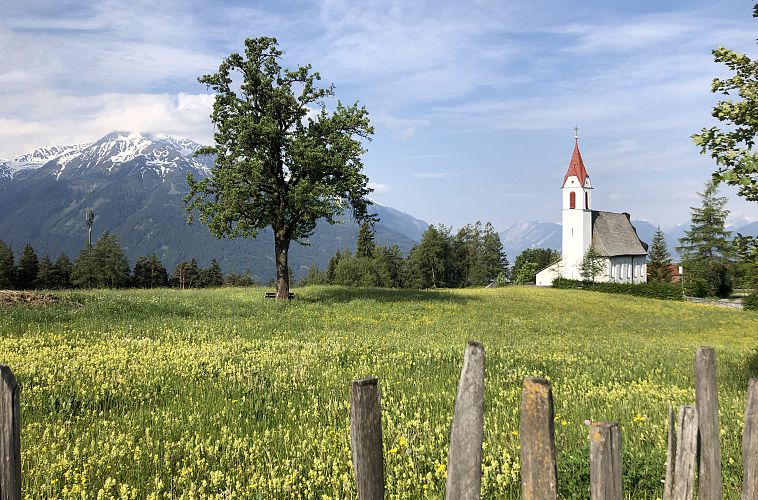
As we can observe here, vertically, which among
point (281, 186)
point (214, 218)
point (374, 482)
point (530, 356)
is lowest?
point (530, 356)

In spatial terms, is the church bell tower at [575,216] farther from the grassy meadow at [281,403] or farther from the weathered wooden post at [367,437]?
the weathered wooden post at [367,437]

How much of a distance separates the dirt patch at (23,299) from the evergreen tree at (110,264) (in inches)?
3714

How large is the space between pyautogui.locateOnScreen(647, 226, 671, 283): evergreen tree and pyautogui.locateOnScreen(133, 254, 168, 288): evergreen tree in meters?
115

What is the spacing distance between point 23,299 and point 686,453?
82.5ft

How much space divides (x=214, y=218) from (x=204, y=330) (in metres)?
14.1

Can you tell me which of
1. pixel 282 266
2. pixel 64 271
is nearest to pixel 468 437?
pixel 282 266

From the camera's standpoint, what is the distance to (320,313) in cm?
2664

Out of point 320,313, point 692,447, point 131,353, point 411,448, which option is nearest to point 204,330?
point 131,353

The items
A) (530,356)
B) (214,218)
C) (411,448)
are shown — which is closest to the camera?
(411,448)

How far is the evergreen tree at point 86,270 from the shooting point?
110 m

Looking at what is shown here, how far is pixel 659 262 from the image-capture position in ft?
406

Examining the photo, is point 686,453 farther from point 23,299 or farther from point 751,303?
point 751,303

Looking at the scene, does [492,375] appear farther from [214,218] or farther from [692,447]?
[214,218]

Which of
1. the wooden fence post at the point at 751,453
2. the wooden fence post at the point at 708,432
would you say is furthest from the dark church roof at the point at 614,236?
the wooden fence post at the point at 751,453
